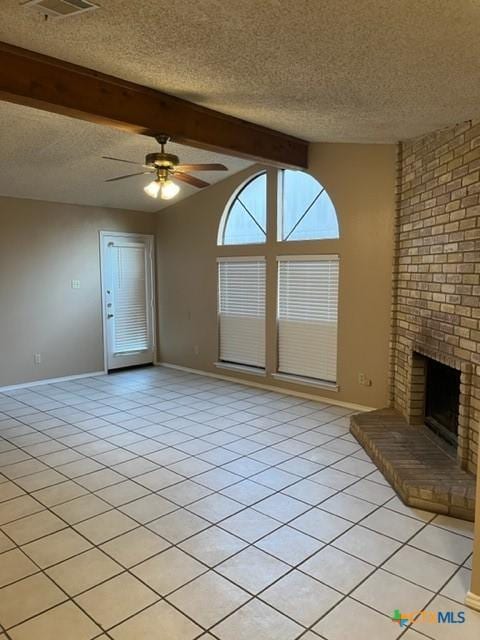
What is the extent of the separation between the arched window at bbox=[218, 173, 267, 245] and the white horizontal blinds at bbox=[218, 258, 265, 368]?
1.00 ft

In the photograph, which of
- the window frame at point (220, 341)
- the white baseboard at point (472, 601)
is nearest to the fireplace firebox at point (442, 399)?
the white baseboard at point (472, 601)

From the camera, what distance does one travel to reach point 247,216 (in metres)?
5.89

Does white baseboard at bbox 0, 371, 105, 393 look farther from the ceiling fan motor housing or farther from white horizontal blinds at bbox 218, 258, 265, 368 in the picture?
the ceiling fan motor housing

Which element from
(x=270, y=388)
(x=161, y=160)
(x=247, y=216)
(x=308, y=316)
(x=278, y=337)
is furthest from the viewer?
(x=247, y=216)

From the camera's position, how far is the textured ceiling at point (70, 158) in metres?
3.69

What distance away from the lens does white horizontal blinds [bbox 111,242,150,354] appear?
6.77 metres

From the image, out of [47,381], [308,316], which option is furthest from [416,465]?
[47,381]

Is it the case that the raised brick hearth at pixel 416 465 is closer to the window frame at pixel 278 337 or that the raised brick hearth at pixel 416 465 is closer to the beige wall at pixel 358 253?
the beige wall at pixel 358 253

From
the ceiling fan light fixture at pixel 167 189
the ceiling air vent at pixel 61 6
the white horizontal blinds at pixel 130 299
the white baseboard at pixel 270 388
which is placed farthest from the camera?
the white horizontal blinds at pixel 130 299

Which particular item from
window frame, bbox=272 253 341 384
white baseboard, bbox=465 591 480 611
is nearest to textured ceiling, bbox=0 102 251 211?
window frame, bbox=272 253 341 384

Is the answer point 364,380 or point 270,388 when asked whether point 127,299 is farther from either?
point 364,380

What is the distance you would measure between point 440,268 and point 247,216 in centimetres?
293

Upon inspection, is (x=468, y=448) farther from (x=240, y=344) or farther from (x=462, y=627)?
(x=240, y=344)

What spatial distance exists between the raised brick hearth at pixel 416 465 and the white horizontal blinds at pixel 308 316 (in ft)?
3.60
